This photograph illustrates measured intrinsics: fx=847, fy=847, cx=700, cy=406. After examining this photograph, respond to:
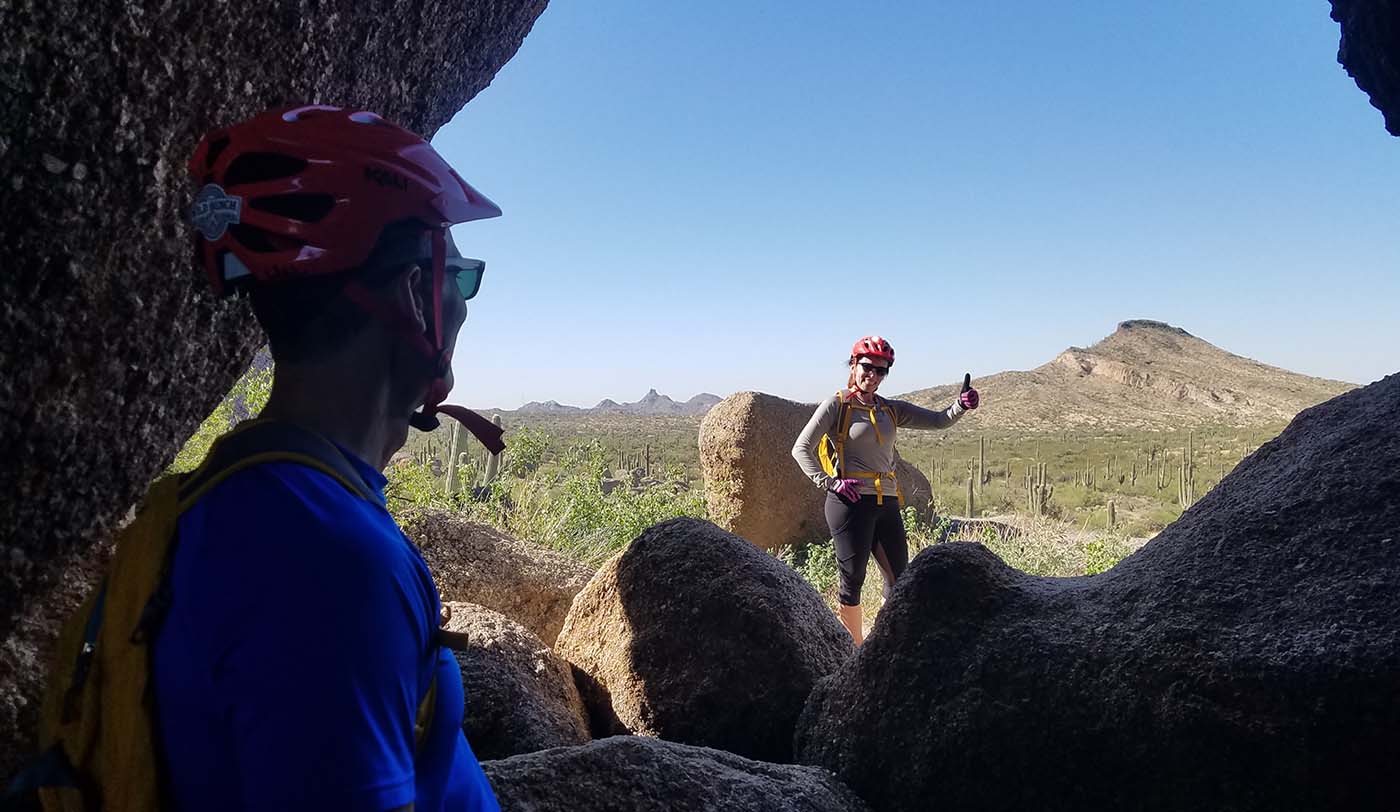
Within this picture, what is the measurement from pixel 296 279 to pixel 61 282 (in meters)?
1.41

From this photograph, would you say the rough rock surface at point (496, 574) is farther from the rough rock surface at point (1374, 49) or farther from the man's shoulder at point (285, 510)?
the rough rock surface at point (1374, 49)

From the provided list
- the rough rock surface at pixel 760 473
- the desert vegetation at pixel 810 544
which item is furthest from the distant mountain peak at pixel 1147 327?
the rough rock surface at pixel 760 473

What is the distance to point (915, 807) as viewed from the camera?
8.98 feet

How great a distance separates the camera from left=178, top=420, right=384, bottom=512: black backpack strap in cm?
112

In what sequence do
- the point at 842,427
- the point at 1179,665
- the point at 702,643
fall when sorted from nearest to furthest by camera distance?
the point at 1179,665
the point at 702,643
the point at 842,427

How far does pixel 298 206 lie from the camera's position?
131 cm

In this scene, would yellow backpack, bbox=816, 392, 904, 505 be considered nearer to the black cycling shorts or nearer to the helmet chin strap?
the black cycling shorts

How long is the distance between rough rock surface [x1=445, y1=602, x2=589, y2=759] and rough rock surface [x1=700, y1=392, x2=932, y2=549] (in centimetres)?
1208

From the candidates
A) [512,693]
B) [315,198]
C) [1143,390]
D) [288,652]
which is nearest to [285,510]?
[288,652]

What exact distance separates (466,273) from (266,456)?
1.72 ft

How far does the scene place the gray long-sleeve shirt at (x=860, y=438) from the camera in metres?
6.52

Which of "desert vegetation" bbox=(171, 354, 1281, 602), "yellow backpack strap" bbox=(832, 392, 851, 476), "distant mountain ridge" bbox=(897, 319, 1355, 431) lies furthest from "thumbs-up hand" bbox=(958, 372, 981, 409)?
"distant mountain ridge" bbox=(897, 319, 1355, 431)

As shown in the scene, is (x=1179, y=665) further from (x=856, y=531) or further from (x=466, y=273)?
(x=856, y=531)

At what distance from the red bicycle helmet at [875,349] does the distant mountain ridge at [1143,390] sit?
5227 centimetres
